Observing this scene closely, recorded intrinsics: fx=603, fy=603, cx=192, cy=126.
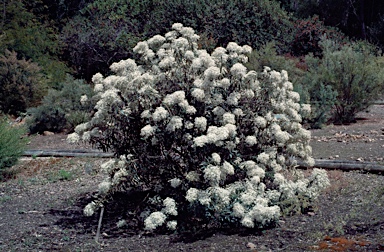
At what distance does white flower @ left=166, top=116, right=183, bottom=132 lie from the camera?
582cm

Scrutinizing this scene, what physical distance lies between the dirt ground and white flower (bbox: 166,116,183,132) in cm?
105

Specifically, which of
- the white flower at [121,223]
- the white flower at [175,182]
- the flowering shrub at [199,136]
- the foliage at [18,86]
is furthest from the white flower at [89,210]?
the foliage at [18,86]

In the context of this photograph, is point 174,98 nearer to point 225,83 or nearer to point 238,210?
point 225,83

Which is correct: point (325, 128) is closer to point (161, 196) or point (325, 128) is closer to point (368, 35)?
point (161, 196)

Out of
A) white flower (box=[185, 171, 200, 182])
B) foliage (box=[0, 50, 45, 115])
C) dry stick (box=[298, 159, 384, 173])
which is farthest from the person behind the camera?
Answer: foliage (box=[0, 50, 45, 115])

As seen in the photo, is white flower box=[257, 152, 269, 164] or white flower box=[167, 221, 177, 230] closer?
white flower box=[167, 221, 177, 230]

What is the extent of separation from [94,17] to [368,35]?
1099cm

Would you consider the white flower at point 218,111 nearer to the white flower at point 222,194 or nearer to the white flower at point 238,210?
the white flower at point 222,194

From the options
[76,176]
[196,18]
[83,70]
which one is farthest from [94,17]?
[76,176]

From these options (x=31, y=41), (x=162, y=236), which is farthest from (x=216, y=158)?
(x=31, y=41)

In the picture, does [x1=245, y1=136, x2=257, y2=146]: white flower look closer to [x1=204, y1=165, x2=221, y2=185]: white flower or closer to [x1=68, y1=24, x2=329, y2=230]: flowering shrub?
[x1=68, y1=24, x2=329, y2=230]: flowering shrub

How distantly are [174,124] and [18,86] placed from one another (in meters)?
9.97

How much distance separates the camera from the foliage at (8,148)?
28.6 feet

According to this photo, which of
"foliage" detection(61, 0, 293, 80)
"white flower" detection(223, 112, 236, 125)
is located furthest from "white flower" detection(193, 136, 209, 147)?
"foliage" detection(61, 0, 293, 80)
